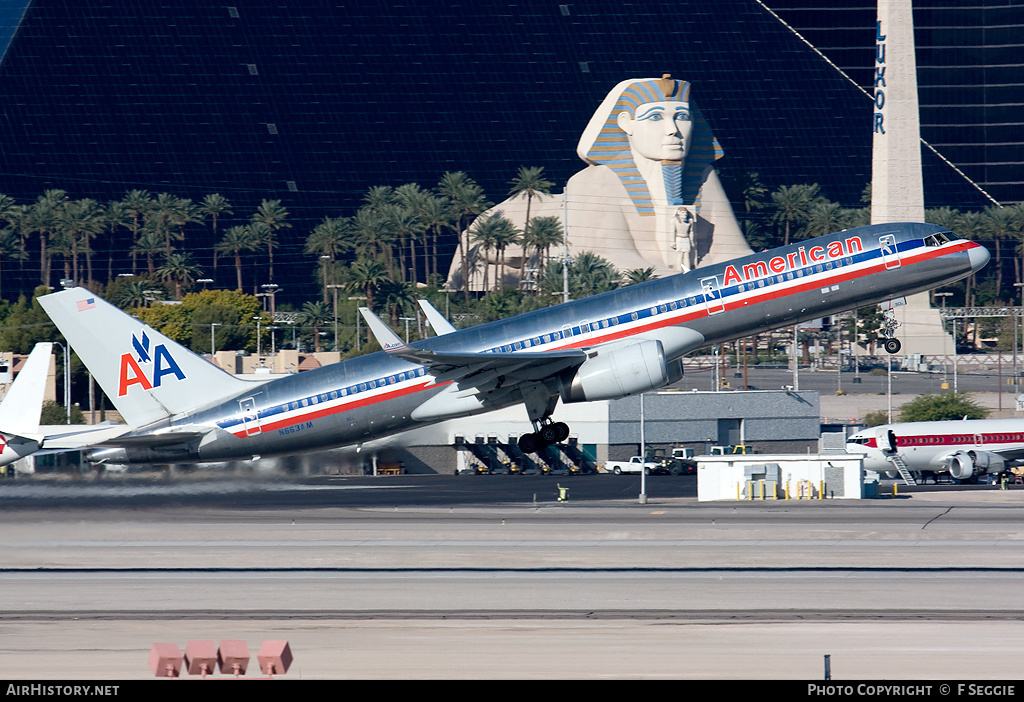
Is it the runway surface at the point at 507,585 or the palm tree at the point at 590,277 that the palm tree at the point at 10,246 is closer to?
the palm tree at the point at 590,277

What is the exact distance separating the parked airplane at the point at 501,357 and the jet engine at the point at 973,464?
44960mm

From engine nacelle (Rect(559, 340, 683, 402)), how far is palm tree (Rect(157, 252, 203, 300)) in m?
148

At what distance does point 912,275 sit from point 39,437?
A: 36.4 m

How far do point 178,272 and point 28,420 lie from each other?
439 ft

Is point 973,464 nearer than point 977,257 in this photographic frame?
No

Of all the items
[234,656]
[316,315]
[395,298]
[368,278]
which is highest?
[368,278]

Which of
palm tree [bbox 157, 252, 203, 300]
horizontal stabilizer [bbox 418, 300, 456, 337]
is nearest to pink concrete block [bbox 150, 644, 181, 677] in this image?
horizontal stabilizer [bbox 418, 300, 456, 337]

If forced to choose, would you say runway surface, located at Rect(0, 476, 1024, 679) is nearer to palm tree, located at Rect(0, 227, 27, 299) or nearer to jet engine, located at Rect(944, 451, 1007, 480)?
jet engine, located at Rect(944, 451, 1007, 480)

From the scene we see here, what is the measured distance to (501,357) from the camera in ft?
143

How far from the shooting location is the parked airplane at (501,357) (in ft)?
146

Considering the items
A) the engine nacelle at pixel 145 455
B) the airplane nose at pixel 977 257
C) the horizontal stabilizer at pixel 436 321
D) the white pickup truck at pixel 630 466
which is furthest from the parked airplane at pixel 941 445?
the engine nacelle at pixel 145 455

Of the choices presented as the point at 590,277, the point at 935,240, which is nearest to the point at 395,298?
the point at 590,277

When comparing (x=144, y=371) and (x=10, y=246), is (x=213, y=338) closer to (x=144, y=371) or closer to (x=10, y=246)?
(x=144, y=371)
